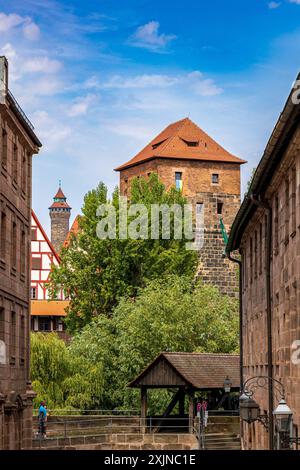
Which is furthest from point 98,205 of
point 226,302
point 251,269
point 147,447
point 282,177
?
point 282,177

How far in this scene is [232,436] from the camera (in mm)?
41906

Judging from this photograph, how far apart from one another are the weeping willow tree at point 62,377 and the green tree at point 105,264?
443 inches

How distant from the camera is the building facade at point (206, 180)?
8244 centimetres

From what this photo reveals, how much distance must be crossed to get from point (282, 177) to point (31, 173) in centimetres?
1681

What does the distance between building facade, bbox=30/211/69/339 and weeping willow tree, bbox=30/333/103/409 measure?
30255 mm

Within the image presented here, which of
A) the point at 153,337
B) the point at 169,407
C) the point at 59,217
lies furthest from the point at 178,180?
the point at 59,217

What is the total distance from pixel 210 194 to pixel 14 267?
50.1m

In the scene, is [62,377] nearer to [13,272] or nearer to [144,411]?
[144,411]

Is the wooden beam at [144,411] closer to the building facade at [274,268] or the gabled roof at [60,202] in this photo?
the building facade at [274,268]

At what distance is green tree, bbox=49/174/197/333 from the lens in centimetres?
7056

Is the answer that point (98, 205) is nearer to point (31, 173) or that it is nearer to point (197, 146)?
point (197, 146)

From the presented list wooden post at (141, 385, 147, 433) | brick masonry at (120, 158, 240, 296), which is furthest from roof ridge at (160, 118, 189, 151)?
wooden post at (141, 385, 147, 433)

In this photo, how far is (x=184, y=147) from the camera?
89.6 m

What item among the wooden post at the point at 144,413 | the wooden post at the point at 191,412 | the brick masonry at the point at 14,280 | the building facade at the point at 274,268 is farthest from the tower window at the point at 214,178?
the building facade at the point at 274,268
